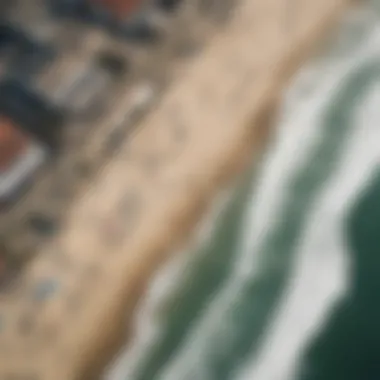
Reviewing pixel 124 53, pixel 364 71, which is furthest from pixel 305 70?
pixel 124 53

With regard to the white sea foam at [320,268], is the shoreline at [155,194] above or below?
above

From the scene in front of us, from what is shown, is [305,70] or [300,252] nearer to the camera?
[300,252]

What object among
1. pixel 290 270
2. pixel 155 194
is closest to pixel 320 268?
pixel 290 270

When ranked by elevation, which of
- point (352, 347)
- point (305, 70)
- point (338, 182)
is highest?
point (305, 70)

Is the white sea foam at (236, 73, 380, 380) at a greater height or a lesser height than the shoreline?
lesser

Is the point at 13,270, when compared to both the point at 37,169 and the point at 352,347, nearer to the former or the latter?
the point at 37,169

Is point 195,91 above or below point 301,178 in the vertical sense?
above

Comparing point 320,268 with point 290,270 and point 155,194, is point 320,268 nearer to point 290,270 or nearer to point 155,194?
point 290,270

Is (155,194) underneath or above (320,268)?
above
